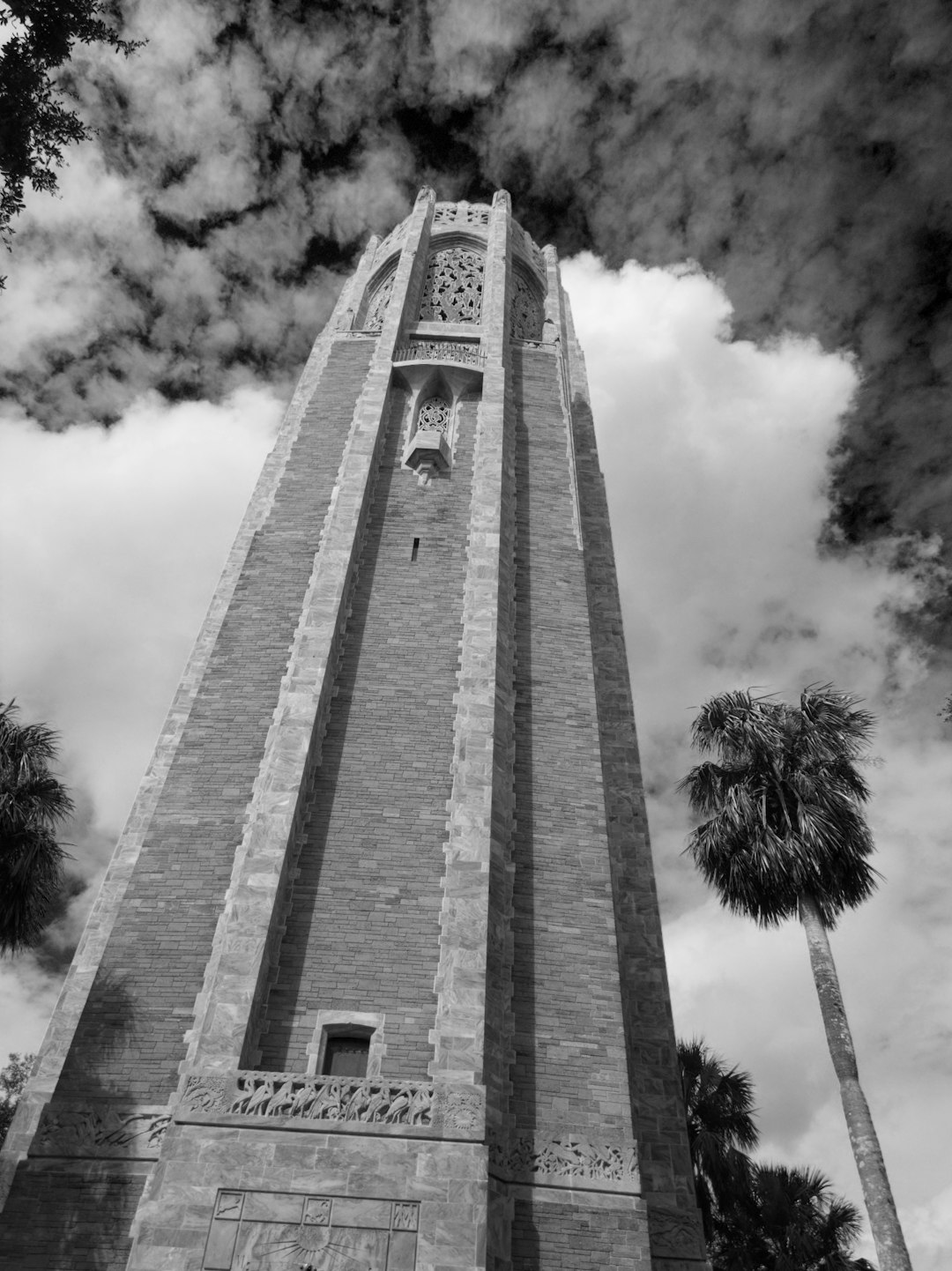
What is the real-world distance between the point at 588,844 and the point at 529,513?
7191mm

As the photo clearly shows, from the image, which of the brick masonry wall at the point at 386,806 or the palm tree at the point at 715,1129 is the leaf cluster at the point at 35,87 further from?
the palm tree at the point at 715,1129

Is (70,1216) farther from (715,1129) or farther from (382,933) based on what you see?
(715,1129)

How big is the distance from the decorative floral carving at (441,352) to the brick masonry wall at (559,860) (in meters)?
3.22

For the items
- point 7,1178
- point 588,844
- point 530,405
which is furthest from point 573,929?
point 530,405

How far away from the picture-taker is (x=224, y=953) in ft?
33.8

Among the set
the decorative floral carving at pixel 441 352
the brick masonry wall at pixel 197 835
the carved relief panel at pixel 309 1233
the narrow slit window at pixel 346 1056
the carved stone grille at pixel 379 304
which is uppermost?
the carved stone grille at pixel 379 304

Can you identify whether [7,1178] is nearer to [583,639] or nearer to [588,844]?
[588,844]

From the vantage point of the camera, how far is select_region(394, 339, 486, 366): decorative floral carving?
19672mm

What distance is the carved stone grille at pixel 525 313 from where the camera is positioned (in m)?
23.3

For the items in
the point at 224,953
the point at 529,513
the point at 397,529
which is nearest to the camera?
the point at 224,953

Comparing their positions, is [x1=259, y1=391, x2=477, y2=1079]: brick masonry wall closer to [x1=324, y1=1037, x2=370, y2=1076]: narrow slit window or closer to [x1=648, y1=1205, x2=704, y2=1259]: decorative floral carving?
[x1=324, y1=1037, x2=370, y2=1076]: narrow slit window

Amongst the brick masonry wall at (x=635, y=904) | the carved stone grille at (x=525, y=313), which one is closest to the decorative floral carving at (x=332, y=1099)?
the brick masonry wall at (x=635, y=904)

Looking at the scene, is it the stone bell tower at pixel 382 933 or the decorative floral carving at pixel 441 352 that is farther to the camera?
the decorative floral carving at pixel 441 352

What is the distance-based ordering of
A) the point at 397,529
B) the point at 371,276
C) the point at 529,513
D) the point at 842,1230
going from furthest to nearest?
the point at 371,276, the point at 529,513, the point at 397,529, the point at 842,1230
